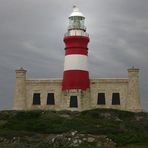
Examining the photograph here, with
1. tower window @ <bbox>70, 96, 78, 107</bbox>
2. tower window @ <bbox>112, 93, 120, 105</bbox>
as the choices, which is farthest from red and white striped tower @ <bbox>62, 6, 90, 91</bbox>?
tower window @ <bbox>112, 93, 120, 105</bbox>

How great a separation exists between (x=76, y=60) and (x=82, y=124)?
10463 mm

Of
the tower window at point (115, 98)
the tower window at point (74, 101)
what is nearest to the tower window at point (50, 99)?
the tower window at point (74, 101)

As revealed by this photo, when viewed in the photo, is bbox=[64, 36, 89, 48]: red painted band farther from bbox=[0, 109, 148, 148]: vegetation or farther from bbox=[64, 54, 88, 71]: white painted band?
bbox=[0, 109, 148, 148]: vegetation

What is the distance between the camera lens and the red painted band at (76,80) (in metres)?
39.2

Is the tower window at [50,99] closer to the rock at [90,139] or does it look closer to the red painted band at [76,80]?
the red painted band at [76,80]

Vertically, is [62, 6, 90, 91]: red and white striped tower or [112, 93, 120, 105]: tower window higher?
[62, 6, 90, 91]: red and white striped tower

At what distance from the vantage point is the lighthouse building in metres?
39.2

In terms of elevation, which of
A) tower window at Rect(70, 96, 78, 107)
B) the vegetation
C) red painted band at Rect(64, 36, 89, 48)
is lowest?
the vegetation

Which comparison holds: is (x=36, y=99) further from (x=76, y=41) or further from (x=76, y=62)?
(x=76, y=41)

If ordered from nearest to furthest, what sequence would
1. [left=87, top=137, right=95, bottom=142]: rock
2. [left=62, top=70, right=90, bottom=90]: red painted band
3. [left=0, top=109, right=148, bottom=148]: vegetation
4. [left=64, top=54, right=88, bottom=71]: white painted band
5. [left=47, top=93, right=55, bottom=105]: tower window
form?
[left=87, top=137, right=95, bottom=142]: rock, [left=0, top=109, right=148, bottom=148]: vegetation, [left=62, top=70, right=90, bottom=90]: red painted band, [left=64, top=54, right=88, bottom=71]: white painted band, [left=47, top=93, right=55, bottom=105]: tower window

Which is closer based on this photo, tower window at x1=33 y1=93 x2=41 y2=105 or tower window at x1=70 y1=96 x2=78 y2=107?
tower window at x1=70 y1=96 x2=78 y2=107

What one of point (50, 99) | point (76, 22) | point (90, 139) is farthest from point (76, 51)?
point (90, 139)

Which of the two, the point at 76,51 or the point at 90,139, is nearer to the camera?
the point at 90,139

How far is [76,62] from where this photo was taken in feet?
129
